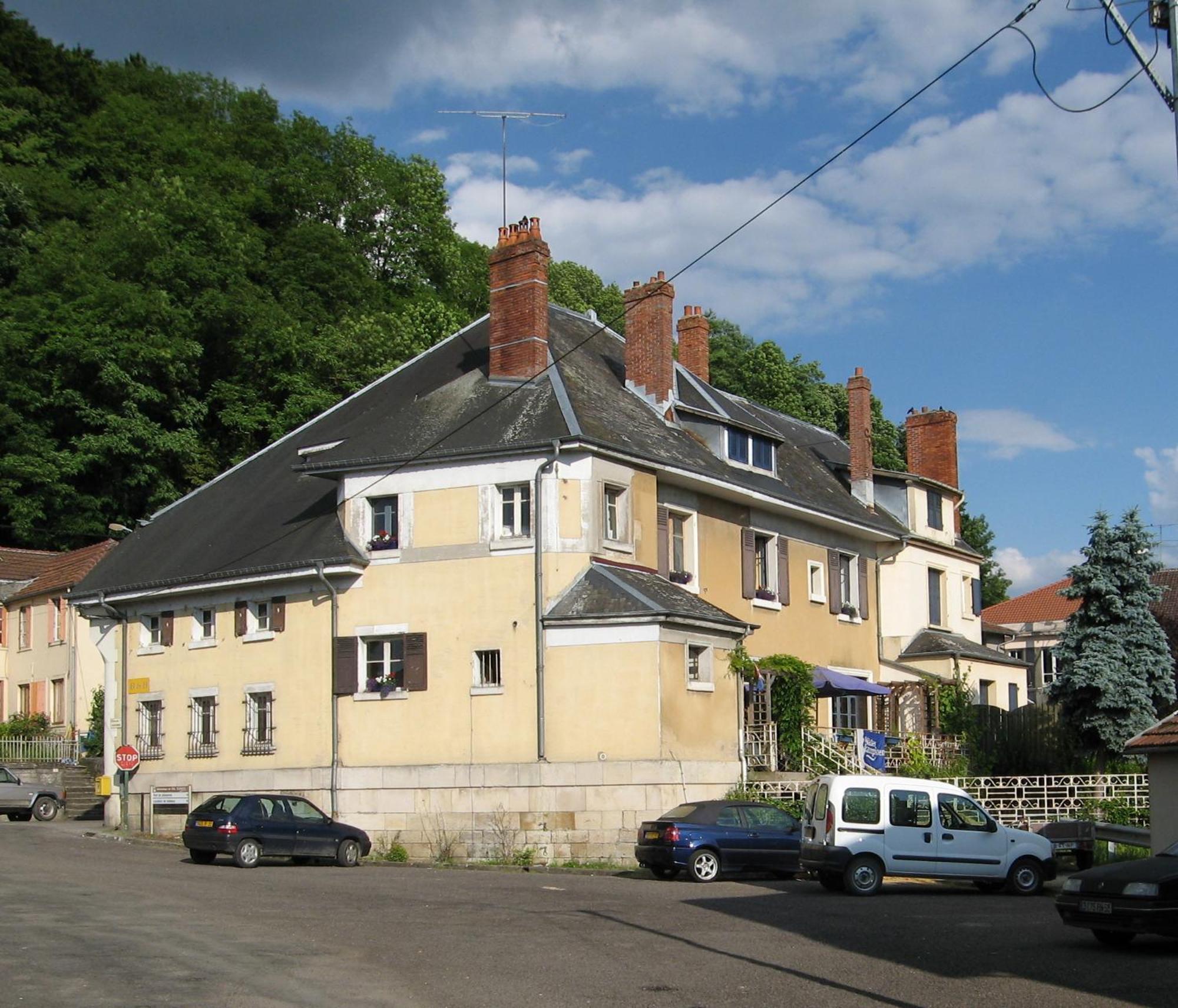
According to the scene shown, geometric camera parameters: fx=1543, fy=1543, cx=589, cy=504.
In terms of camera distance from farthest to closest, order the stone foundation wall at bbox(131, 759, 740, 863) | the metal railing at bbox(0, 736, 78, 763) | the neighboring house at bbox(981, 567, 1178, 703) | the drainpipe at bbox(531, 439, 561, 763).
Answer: the neighboring house at bbox(981, 567, 1178, 703), the metal railing at bbox(0, 736, 78, 763), the drainpipe at bbox(531, 439, 561, 763), the stone foundation wall at bbox(131, 759, 740, 863)

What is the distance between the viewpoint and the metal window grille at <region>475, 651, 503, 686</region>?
1209 inches

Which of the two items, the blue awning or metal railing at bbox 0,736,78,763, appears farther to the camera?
metal railing at bbox 0,736,78,763

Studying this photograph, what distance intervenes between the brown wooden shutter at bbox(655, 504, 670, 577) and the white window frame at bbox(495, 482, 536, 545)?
321cm

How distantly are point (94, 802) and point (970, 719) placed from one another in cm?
2341

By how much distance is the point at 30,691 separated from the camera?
53281mm

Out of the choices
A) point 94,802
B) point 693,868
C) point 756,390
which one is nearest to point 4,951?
point 693,868

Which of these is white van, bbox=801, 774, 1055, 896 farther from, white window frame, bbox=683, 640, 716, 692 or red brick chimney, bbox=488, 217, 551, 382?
red brick chimney, bbox=488, 217, 551, 382

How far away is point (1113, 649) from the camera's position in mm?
36094

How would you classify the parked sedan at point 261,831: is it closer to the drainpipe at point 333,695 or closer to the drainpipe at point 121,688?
the drainpipe at point 333,695

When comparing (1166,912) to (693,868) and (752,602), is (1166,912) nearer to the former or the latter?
(693,868)

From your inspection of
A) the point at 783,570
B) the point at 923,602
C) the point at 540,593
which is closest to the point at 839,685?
the point at 783,570

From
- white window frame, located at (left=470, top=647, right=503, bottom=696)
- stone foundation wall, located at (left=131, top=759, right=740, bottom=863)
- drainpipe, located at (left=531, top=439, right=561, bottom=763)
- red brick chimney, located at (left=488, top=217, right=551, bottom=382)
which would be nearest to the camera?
stone foundation wall, located at (left=131, top=759, right=740, bottom=863)

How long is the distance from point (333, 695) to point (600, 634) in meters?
6.32

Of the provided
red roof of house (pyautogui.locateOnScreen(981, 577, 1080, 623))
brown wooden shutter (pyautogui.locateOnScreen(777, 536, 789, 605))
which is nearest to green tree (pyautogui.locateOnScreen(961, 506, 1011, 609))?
red roof of house (pyautogui.locateOnScreen(981, 577, 1080, 623))
